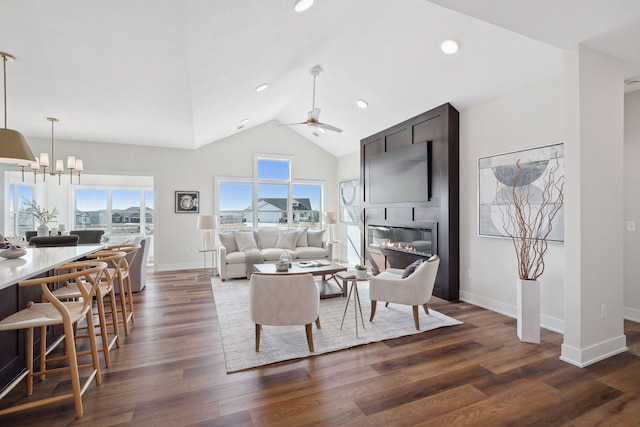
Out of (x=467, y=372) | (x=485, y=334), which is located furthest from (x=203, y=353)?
(x=485, y=334)

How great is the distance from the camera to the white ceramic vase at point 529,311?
288 centimetres

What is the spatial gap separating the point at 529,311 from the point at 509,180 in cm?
151

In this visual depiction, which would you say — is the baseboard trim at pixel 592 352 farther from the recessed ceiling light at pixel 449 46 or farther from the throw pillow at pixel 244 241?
the throw pillow at pixel 244 241

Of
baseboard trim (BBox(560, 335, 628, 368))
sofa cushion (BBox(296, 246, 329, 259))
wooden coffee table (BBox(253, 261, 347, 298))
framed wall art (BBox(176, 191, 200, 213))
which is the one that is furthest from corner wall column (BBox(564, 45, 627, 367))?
framed wall art (BBox(176, 191, 200, 213))

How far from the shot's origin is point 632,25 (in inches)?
86.3

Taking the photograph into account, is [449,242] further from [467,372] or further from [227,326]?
[227,326]

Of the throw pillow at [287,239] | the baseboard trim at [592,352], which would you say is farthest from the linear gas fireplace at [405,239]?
the baseboard trim at [592,352]

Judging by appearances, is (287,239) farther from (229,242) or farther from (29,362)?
(29,362)

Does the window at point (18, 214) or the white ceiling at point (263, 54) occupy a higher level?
the white ceiling at point (263, 54)

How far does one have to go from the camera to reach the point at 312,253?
611 centimetres

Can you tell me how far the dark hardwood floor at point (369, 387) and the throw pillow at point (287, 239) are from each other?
3.35 m

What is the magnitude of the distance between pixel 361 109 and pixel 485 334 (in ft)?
12.8

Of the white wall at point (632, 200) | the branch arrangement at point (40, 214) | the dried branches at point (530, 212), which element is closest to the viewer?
the dried branches at point (530, 212)

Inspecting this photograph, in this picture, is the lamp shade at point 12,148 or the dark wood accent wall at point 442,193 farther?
the dark wood accent wall at point 442,193
